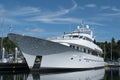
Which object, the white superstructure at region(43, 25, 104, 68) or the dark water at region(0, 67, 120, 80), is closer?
the dark water at region(0, 67, 120, 80)

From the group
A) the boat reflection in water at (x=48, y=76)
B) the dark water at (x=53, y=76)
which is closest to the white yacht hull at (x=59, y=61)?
the dark water at (x=53, y=76)

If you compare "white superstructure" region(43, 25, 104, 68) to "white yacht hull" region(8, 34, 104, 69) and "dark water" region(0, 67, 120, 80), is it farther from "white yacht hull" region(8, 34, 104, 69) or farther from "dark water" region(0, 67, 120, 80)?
"dark water" region(0, 67, 120, 80)

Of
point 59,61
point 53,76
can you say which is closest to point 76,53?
point 59,61

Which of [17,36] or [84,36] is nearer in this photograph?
[17,36]

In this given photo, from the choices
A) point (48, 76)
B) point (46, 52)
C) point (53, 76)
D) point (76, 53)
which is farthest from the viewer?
point (76, 53)

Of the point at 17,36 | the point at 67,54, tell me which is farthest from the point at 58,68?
the point at 17,36

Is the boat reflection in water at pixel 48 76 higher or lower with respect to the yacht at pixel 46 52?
lower

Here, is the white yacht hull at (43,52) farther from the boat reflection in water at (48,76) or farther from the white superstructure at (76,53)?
the boat reflection in water at (48,76)

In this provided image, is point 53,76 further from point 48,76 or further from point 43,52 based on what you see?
point 43,52

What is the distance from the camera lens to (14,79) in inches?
1362

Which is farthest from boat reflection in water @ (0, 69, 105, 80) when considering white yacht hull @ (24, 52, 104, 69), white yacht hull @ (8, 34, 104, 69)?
white yacht hull @ (8, 34, 104, 69)

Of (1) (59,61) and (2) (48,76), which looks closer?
(2) (48,76)

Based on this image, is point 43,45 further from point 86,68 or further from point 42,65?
point 86,68

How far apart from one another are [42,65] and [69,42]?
259 inches
